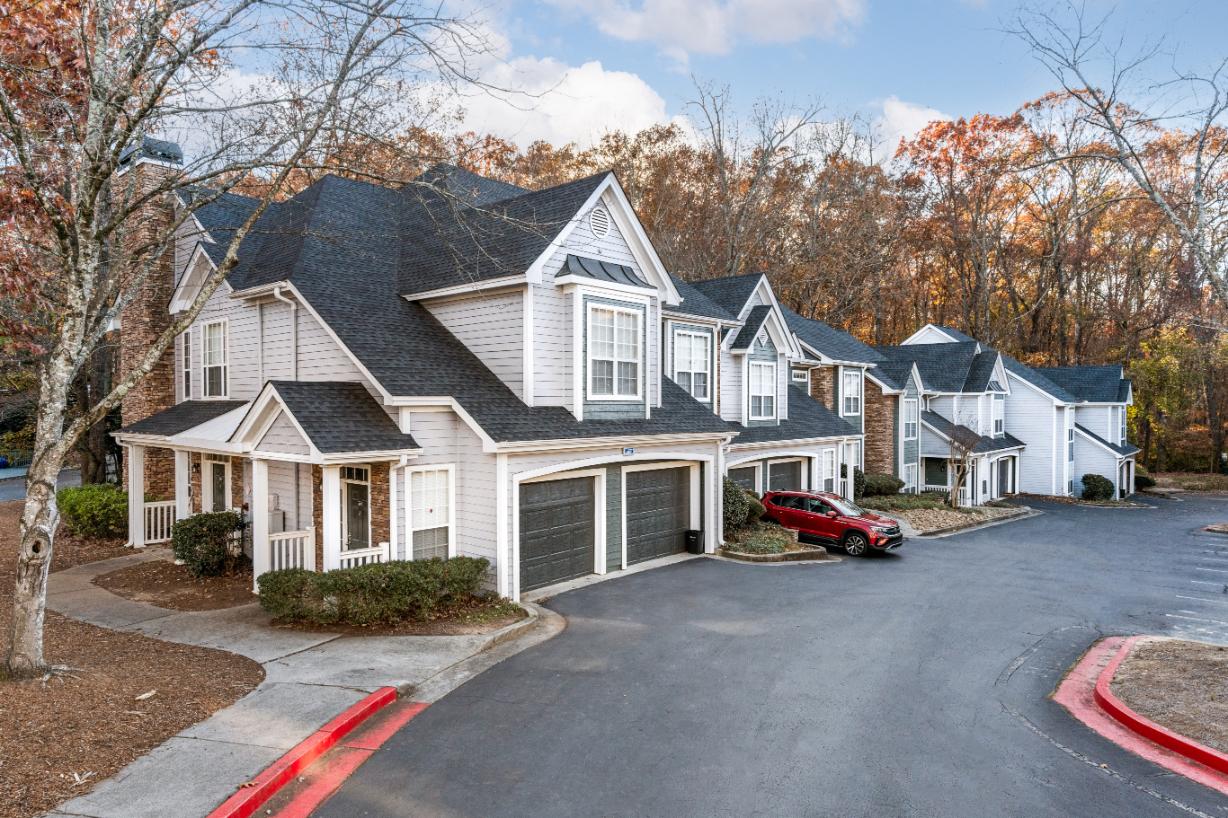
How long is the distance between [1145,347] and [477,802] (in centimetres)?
5613

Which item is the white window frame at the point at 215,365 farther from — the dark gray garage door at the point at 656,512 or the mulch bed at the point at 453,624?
the dark gray garage door at the point at 656,512

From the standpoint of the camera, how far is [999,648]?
11523 mm

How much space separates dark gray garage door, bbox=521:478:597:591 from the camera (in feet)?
47.5

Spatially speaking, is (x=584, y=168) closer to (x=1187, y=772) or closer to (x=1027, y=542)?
(x=1027, y=542)

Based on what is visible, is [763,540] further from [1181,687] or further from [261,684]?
[261,684]

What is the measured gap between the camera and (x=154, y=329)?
2034 centimetres

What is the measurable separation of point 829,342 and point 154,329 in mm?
25414

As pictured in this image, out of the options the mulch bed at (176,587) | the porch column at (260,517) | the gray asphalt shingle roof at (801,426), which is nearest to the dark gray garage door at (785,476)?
the gray asphalt shingle roof at (801,426)

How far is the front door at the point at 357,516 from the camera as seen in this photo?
542 inches

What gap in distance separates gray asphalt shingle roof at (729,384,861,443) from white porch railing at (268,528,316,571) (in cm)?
1303

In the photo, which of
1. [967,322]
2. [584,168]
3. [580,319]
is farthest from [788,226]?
→ [580,319]

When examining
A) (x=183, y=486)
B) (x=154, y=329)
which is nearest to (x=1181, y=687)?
(x=183, y=486)

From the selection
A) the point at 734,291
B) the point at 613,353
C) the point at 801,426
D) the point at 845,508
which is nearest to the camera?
the point at 613,353

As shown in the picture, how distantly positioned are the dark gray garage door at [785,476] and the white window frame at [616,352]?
9889 millimetres
